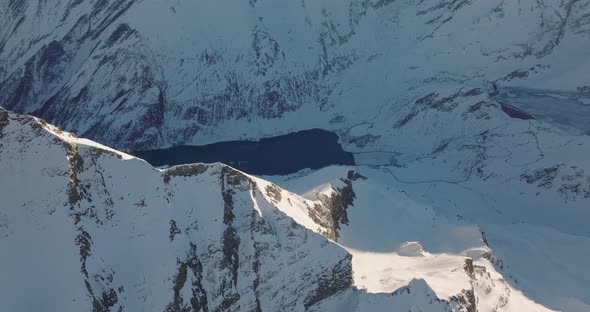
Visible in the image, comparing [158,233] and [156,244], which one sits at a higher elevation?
[158,233]

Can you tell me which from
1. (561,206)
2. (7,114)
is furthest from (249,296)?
(561,206)

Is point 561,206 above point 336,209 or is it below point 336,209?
below

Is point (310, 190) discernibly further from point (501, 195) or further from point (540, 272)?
point (501, 195)

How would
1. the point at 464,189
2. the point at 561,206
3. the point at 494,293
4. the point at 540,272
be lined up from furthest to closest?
the point at 464,189 → the point at 561,206 → the point at 540,272 → the point at 494,293

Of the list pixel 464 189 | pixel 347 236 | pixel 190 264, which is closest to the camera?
pixel 190 264

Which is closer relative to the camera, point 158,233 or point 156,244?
point 156,244

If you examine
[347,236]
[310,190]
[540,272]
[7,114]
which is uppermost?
[7,114]

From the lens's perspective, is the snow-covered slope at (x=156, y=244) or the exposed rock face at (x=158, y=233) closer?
the snow-covered slope at (x=156, y=244)

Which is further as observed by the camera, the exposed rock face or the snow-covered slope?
the exposed rock face
